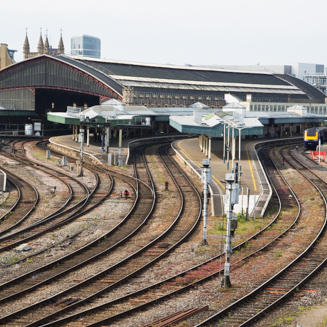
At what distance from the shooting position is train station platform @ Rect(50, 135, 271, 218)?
38.2m

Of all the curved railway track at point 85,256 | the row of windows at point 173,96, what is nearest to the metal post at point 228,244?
the curved railway track at point 85,256

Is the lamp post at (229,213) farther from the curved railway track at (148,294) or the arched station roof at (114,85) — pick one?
the arched station roof at (114,85)

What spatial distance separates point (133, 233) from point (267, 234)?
7317 millimetres

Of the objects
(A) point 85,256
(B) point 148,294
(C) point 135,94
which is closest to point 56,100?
(C) point 135,94

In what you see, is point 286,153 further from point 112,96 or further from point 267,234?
point 267,234

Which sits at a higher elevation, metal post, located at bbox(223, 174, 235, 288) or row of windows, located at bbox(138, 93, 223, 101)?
row of windows, located at bbox(138, 93, 223, 101)

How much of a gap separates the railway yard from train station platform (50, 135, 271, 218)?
1393 mm

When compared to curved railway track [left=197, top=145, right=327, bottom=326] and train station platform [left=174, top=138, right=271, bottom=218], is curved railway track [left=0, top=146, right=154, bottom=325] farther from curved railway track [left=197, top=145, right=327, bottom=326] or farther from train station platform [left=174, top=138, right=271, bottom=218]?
curved railway track [left=197, top=145, right=327, bottom=326]

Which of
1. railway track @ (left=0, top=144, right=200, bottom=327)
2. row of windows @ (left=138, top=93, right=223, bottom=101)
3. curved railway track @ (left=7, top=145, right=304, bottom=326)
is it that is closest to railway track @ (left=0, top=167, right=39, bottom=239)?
railway track @ (left=0, top=144, right=200, bottom=327)

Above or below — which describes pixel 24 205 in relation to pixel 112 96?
below

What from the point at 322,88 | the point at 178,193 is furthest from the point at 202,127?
the point at 322,88

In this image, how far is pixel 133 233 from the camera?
102ft

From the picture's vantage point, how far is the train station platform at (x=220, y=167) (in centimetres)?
3816

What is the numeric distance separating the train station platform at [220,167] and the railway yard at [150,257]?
1.39 meters
